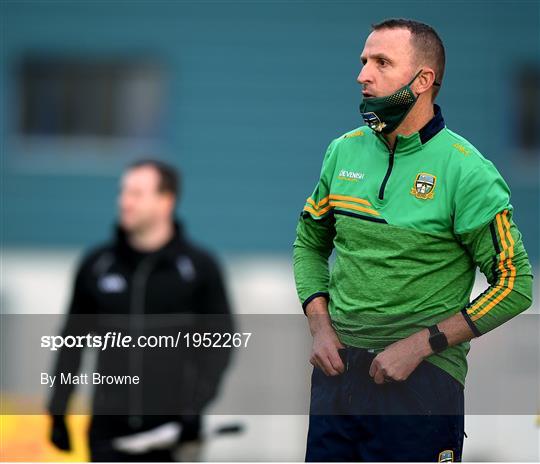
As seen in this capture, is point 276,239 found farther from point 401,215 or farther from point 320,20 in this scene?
point 401,215

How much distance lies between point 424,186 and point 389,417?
2.45 ft

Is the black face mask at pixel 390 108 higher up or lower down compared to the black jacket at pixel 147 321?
higher up

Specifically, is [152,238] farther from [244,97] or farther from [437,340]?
[244,97]

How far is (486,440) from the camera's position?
5664 mm

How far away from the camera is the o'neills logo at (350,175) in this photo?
3596mm

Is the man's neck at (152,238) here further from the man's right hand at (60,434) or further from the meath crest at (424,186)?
the meath crest at (424,186)

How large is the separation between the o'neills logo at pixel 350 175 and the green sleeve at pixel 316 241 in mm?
52

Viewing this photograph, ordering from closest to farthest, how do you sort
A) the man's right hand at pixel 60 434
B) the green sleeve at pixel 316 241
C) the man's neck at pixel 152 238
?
1. the green sleeve at pixel 316 241
2. the man's right hand at pixel 60 434
3. the man's neck at pixel 152 238

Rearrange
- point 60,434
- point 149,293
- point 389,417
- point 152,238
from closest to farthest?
1. point 389,417
2. point 60,434
3. point 149,293
4. point 152,238

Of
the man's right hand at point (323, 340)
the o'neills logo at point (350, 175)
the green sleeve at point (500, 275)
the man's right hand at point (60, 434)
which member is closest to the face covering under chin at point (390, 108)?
the o'neills logo at point (350, 175)

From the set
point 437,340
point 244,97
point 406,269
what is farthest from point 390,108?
point 244,97

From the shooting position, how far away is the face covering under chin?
3535 millimetres

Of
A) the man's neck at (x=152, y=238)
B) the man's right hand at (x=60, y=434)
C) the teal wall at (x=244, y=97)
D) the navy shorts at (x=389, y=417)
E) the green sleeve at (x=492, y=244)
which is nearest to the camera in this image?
the green sleeve at (x=492, y=244)

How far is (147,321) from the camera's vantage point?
5.42m
